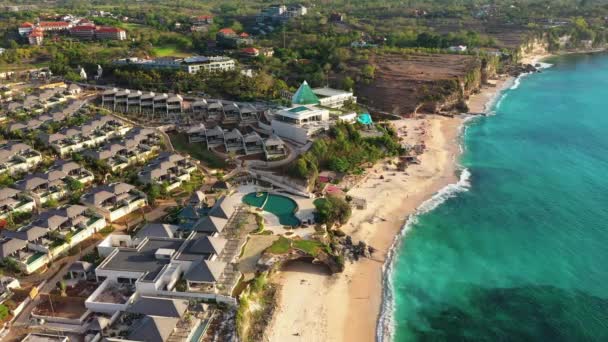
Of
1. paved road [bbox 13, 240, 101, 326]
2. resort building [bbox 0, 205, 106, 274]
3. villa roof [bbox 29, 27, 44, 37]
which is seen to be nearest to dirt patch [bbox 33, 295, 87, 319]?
paved road [bbox 13, 240, 101, 326]

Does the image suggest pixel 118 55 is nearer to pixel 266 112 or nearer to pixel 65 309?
pixel 266 112

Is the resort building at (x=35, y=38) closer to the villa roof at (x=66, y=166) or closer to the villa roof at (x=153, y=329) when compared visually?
the villa roof at (x=66, y=166)

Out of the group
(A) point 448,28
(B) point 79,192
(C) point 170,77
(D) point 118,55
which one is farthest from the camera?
(A) point 448,28

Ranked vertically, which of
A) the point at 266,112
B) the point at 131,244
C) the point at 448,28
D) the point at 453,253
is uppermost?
the point at 448,28

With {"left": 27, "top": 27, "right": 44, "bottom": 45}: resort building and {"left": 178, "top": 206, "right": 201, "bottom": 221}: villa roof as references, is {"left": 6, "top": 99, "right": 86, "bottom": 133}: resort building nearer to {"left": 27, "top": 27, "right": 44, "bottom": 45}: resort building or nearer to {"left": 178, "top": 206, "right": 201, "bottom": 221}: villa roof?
{"left": 178, "top": 206, "right": 201, "bottom": 221}: villa roof

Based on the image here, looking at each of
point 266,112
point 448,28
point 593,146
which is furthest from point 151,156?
point 448,28

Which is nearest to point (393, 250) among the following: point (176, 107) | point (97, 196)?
point (97, 196)

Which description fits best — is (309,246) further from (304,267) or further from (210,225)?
(210,225)
